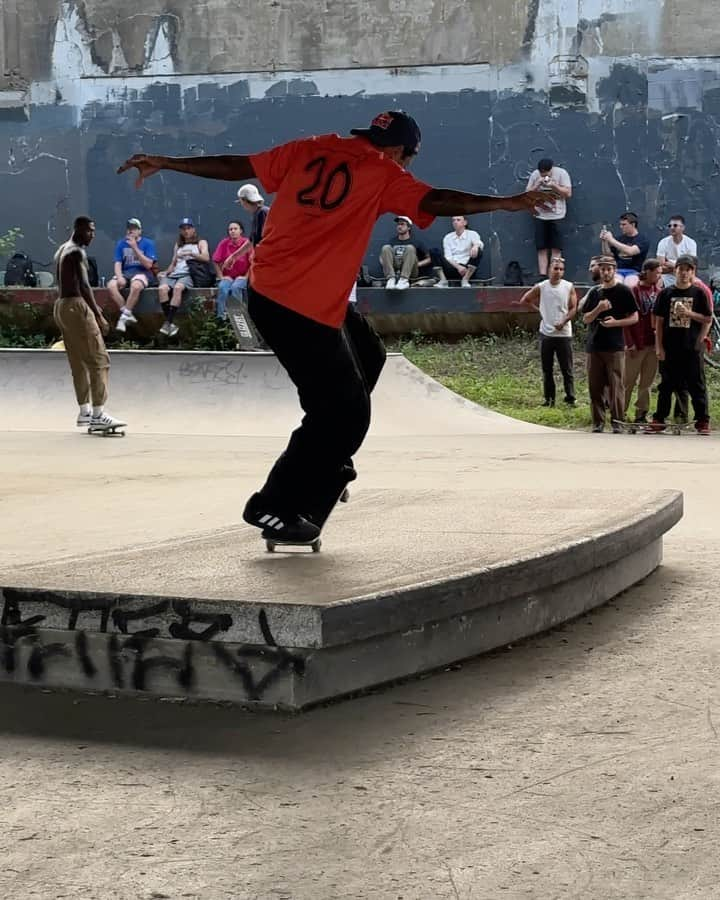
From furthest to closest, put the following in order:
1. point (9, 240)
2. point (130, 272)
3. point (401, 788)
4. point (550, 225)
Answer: point (9, 240) → point (550, 225) → point (130, 272) → point (401, 788)

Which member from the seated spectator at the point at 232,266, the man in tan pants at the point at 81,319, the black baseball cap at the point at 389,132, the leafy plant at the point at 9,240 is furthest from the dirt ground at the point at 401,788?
the leafy plant at the point at 9,240

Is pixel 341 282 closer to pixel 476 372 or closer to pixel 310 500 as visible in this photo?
pixel 310 500

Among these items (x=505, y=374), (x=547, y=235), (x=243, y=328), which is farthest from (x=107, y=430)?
(x=547, y=235)

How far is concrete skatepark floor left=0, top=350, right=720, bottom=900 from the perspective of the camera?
2.45 meters

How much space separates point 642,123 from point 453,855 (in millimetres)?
19452

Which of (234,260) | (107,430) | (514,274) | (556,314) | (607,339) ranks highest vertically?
(234,260)

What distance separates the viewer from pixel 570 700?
3.65 metres

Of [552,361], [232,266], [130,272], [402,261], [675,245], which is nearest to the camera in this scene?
[552,361]

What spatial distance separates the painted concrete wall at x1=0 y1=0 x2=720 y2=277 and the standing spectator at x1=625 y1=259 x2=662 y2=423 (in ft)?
22.2

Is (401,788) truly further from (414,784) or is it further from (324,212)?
(324,212)

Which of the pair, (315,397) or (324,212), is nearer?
(324,212)

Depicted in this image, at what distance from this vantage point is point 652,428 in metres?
13.3

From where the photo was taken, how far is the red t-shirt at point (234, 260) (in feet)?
59.3

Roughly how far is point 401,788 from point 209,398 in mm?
11663
